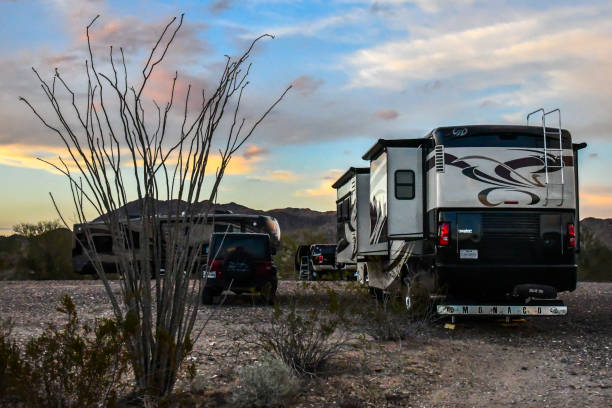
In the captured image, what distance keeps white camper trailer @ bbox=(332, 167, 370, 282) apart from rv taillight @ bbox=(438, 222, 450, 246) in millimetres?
4588

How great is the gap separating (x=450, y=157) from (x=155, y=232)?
726cm

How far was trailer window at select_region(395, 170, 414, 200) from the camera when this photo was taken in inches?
515

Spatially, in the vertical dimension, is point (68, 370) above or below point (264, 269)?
below

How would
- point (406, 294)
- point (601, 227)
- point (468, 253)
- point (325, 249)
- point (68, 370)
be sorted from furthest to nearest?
point (601, 227), point (325, 249), point (406, 294), point (468, 253), point (68, 370)

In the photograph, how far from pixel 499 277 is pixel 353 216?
612cm

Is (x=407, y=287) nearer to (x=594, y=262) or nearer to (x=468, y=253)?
(x=468, y=253)

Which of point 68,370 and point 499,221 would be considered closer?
point 68,370

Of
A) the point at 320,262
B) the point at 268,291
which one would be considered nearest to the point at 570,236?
the point at 268,291

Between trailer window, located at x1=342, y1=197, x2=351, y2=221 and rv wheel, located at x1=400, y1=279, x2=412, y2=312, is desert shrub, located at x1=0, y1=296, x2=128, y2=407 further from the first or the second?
trailer window, located at x1=342, y1=197, x2=351, y2=221

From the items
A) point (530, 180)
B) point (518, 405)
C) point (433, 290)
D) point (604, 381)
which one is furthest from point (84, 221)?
point (530, 180)

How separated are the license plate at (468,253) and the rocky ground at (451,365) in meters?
1.22

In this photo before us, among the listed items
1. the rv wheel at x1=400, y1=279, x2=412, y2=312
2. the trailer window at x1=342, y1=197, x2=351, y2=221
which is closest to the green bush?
the trailer window at x1=342, y1=197, x2=351, y2=221

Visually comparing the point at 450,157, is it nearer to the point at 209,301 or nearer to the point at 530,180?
the point at 530,180

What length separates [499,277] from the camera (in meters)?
11.9
